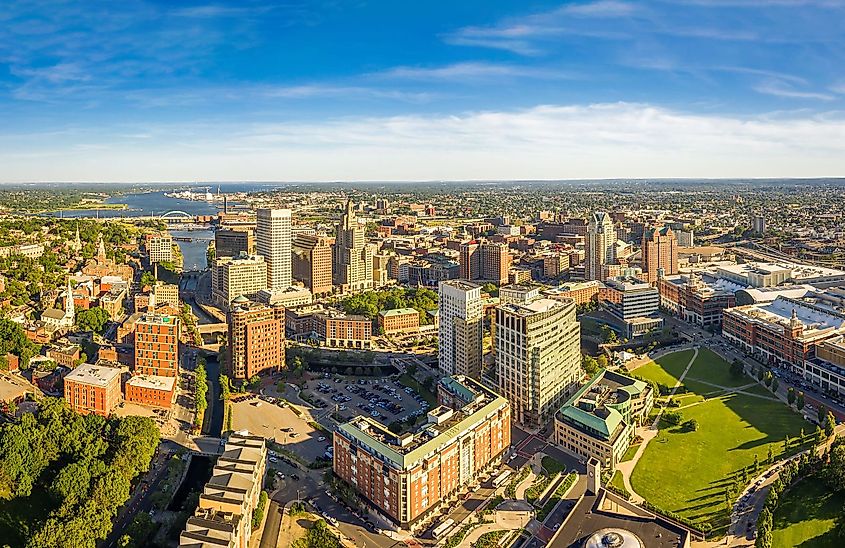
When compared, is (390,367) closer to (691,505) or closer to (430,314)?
(430,314)

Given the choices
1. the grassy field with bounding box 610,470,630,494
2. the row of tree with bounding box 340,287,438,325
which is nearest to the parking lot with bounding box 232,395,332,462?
the grassy field with bounding box 610,470,630,494

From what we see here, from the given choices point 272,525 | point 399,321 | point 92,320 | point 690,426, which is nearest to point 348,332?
point 399,321

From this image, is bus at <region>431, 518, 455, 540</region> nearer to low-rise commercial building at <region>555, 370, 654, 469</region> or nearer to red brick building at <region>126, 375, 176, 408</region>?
low-rise commercial building at <region>555, 370, 654, 469</region>

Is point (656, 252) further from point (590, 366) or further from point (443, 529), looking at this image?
point (443, 529)

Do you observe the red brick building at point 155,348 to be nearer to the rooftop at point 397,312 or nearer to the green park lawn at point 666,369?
the rooftop at point 397,312

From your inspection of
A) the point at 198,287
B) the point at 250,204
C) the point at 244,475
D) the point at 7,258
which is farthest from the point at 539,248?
the point at 250,204
